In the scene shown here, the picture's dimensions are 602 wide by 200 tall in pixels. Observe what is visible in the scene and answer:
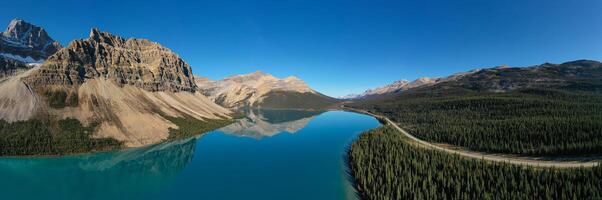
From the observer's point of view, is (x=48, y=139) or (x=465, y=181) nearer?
(x=465, y=181)

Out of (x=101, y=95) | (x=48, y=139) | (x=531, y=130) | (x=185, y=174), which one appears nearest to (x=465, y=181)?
(x=185, y=174)

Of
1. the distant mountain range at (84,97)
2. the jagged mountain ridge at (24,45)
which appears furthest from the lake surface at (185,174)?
the jagged mountain ridge at (24,45)

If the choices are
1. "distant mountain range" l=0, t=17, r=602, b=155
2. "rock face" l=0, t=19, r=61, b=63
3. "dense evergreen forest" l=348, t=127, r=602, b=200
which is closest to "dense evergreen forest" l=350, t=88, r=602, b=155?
"dense evergreen forest" l=348, t=127, r=602, b=200

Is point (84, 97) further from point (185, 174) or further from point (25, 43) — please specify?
point (25, 43)

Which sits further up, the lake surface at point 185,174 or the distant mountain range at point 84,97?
the distant mountain range at point 84,97

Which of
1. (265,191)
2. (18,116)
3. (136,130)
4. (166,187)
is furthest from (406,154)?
(18,116)

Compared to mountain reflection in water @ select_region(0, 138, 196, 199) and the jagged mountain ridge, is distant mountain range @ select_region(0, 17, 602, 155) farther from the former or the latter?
mountain reflection in water @ select_region(0, 138, 196, 199)

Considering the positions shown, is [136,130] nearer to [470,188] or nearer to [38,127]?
[38,127]

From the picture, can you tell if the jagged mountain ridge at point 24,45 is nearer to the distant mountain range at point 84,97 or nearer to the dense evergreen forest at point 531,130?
the distant mountain range at point 84,97
